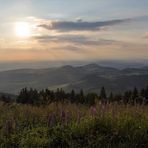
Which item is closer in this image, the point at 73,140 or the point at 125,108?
the point at 73,140

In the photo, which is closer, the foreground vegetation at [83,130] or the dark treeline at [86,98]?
the foreground vegetation at [83,130]

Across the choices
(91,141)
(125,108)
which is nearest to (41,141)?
(91,141)

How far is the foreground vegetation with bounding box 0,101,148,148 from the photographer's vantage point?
8109 mm

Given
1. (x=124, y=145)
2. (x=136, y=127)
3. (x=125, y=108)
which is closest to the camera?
(x=124, y=145)

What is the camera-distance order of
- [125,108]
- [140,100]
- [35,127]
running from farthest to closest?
[140,100], [125,108], [35,127]

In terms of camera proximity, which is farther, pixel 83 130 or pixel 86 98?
pixel 86 98

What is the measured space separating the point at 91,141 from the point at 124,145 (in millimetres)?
735

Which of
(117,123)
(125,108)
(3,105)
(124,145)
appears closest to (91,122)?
(117,123)

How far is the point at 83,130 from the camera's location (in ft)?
28.2

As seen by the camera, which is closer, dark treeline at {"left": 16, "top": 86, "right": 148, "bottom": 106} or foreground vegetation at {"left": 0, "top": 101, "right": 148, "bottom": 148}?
foreground vegetation at {"left": 0, "top": 101, "right": 148, "bottom": 148}

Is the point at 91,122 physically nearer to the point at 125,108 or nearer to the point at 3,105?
the point at 125,108

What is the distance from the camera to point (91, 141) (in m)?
8.11

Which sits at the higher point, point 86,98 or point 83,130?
point 83,130

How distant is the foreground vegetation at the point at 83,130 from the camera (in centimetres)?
811
